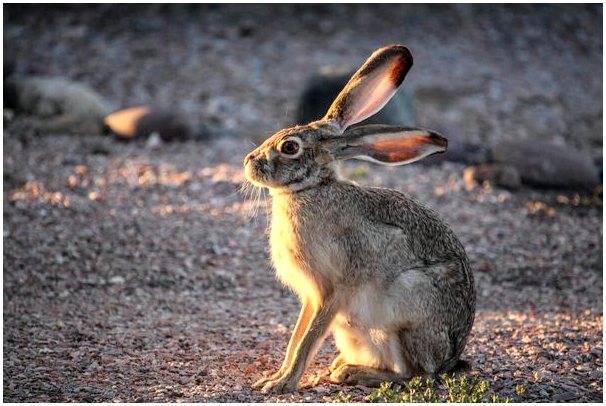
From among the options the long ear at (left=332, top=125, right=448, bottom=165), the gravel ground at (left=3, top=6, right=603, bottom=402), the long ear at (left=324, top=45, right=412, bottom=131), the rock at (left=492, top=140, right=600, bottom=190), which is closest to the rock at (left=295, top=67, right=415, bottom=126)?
the gravel ground at (left=3, top=6, right=603, bottom=402)

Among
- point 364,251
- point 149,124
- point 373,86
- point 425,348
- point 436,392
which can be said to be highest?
point 373,86

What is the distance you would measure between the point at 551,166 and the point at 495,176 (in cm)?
69

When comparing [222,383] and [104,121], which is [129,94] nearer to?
[104,121]

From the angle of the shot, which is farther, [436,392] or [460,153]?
[460,153]

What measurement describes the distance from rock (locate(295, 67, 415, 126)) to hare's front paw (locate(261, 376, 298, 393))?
655cm

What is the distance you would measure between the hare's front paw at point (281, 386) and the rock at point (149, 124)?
22.6 ft

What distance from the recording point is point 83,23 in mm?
16406

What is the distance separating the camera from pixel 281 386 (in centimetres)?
578

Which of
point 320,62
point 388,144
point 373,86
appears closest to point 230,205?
point 373,86

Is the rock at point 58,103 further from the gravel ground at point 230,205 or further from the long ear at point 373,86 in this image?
the long ear at point 373,86

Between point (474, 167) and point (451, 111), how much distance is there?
283cm

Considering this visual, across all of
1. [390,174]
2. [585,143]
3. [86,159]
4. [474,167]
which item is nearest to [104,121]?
[86,159]

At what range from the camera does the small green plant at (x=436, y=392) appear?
18.4 ft

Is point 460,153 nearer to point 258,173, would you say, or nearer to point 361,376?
point 361,376
